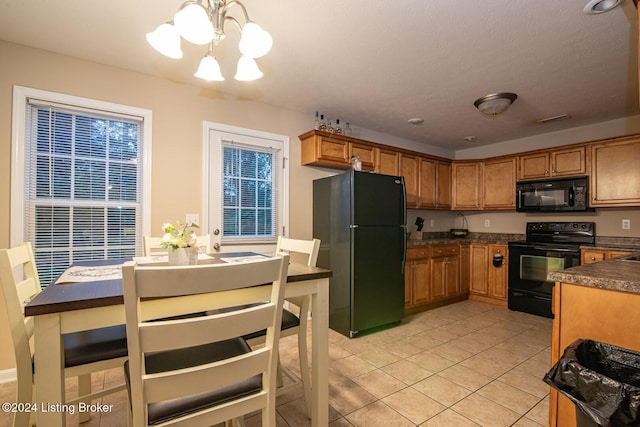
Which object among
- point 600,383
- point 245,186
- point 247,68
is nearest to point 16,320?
point 247,68

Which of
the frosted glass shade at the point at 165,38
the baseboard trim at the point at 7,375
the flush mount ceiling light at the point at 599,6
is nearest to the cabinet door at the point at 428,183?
the flush mount ceiling light at the point at 599,6

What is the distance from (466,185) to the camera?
4.67 m

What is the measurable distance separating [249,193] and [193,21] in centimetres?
202

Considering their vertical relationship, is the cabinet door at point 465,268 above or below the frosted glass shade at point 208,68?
below

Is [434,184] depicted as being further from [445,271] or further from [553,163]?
[553,163]

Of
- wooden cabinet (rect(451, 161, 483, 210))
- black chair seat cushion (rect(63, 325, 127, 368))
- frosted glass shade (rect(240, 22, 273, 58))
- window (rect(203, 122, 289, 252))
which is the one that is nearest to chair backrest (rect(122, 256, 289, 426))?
black chair seat cushion (rect(63, 325, 127, 368))

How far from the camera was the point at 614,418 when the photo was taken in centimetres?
83

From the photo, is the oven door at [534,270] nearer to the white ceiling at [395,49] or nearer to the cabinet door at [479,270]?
the cabinet door at [479,270]

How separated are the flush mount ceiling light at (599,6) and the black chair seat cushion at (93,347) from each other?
9.71ft

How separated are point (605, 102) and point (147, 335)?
4.31 metres

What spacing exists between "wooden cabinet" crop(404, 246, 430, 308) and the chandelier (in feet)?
9.36

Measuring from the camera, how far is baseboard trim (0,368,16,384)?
212 centimetres

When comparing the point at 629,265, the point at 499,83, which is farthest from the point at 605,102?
the point at 629,265

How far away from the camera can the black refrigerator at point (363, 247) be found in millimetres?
2980
